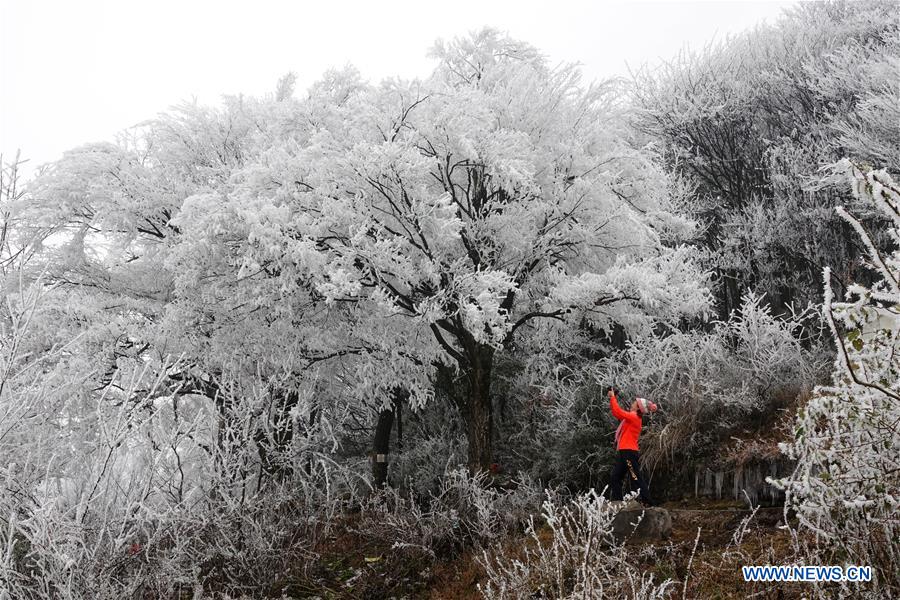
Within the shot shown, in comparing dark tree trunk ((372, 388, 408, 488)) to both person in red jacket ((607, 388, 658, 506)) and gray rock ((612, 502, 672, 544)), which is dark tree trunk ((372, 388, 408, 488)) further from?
gray rock ((612, 502, 672, 544))

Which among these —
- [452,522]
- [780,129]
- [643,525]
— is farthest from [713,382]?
[780,129]

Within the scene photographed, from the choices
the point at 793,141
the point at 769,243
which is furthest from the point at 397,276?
the point at 793,141

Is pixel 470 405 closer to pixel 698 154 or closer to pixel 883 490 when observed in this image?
pixel 883 490

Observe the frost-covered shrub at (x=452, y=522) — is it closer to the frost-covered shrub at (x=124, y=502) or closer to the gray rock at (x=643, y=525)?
the frost-covered shrub at (x=124, y=502)

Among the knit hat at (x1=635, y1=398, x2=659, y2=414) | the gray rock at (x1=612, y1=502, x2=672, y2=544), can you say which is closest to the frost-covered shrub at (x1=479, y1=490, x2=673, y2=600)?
the gray rock at (x1=612, y1=502, x2=672, y2=544)

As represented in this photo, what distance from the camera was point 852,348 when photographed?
119 inches

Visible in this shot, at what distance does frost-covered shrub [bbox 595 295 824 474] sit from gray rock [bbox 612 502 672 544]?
67.7 inches

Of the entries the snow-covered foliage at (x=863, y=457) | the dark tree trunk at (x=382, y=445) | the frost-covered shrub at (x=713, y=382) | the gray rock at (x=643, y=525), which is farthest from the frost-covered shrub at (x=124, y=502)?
the dark tree trunk at (x=382, y=445)

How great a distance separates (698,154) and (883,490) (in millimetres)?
13638

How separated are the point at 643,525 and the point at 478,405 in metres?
3.21

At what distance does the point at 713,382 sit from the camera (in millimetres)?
7992

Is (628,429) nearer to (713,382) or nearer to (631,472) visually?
(631,472)

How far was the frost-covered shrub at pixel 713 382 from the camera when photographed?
7.75m

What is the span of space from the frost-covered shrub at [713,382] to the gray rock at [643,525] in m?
1.72
